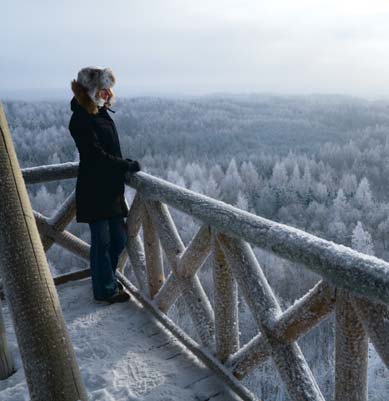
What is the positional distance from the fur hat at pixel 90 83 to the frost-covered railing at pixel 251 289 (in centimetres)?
59

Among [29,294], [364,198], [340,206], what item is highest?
[29,294]

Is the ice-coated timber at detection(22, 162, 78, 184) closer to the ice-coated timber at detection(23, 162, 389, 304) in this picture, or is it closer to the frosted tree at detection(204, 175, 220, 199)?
the ice-coated timber at detection(23, 162, 389, 304)

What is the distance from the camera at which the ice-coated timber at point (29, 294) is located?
5.35 ft

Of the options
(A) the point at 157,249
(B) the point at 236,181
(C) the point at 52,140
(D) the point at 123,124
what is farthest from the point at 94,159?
(D) the point at 123,124

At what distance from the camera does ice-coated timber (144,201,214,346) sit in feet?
8.68

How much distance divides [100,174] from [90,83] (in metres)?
0.59

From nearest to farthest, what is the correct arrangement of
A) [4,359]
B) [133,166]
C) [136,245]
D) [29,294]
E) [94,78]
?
[29,294], [4,359], [94,78], [133,166], [136,245]

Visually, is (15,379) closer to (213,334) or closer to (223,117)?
(213,334)

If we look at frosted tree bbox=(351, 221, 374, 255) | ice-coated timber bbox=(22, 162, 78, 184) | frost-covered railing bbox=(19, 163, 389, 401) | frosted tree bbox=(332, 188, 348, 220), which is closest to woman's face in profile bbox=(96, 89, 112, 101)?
frost-covered railing bbox=(19, 163, 389, 401)

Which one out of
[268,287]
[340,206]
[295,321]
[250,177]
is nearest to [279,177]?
[250,177]

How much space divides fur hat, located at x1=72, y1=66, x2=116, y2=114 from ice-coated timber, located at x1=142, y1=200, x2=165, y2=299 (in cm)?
78

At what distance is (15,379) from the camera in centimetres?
256

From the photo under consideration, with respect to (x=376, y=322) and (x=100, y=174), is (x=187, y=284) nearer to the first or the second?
(x=100, y=174)

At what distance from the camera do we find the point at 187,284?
2736 mm
